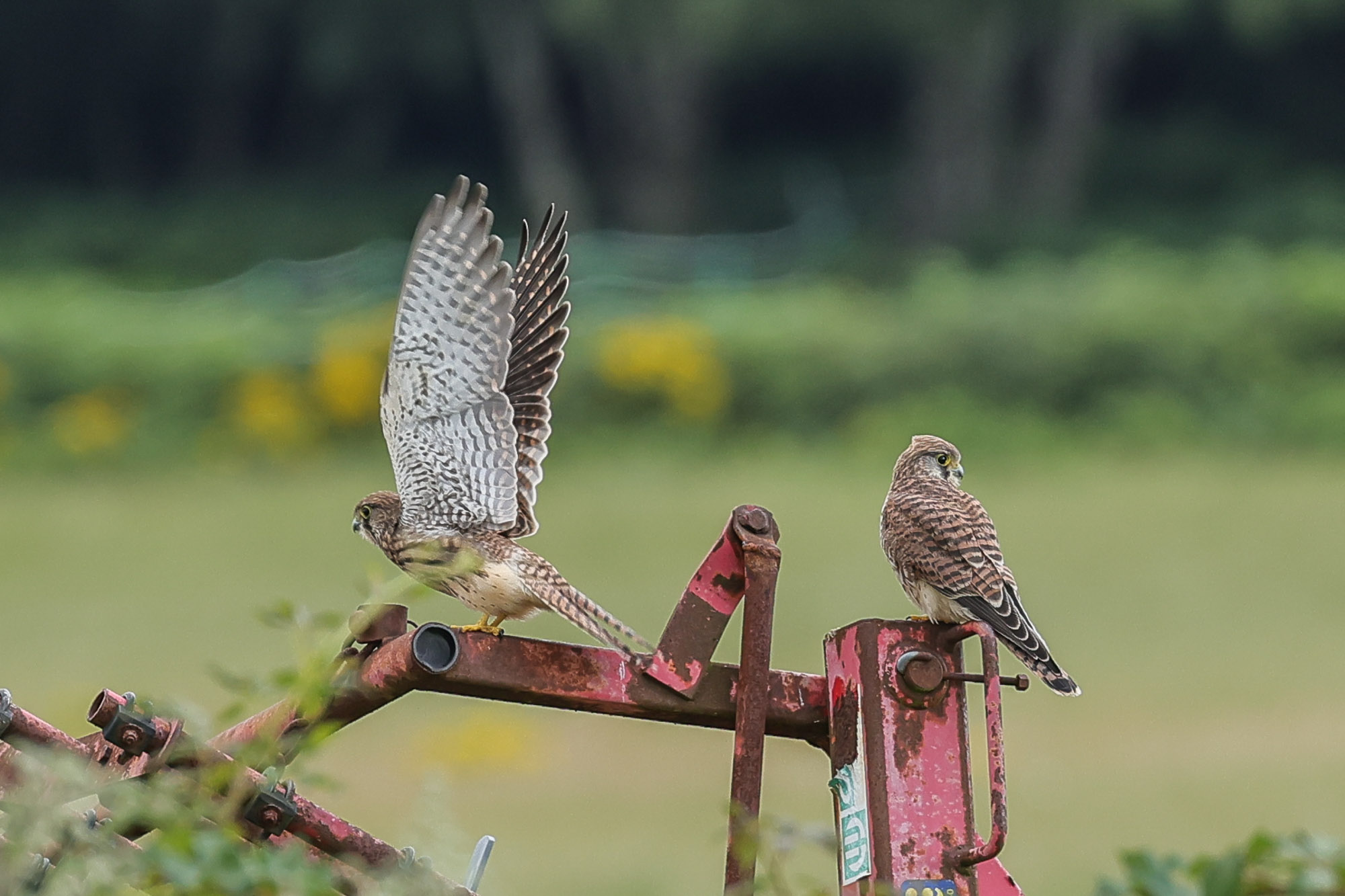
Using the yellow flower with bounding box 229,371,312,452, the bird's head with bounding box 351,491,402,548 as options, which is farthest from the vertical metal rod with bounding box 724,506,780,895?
the yellow flower with bounding box 229,371,312,452

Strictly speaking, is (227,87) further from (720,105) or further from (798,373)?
(798,373)

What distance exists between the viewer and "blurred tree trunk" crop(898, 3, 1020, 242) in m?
16.5

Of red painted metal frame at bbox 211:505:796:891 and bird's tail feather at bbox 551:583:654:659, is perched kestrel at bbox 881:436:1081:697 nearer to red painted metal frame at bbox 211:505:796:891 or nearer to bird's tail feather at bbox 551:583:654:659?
bird's tail feather at bbox 551:583:654:659

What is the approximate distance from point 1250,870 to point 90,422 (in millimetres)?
10797

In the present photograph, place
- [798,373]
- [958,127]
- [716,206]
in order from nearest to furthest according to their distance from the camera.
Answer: [798,373], [958,127], [716,206]

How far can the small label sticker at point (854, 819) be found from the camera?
5.74 ft

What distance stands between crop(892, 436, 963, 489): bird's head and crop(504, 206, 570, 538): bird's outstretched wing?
596mm

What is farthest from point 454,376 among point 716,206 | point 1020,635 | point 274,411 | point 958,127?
point 716,206

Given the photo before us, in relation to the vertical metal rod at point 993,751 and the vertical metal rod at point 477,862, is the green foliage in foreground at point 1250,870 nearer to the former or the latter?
the vertical metal rod at point 993,751

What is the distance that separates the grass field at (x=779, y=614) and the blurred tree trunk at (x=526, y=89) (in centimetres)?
705

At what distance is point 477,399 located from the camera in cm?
307

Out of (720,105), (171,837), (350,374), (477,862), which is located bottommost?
(171,837)

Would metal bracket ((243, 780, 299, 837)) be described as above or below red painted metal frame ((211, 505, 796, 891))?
below

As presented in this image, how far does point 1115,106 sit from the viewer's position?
19.6 m
